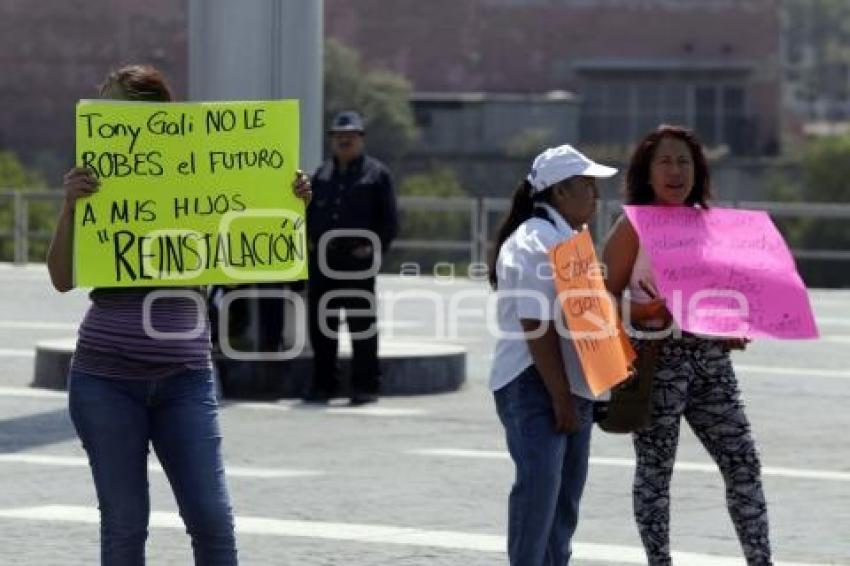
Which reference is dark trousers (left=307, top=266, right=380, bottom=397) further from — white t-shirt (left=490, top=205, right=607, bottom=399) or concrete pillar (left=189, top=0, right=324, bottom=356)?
white t-shirt (left=490, top=205, right=607, bottom=399)

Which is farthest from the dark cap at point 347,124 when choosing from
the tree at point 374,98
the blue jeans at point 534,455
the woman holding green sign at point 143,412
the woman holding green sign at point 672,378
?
the tree at point 374,98

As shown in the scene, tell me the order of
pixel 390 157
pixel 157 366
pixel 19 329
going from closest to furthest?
pixel 157 366 < pixel 19 329 < pixel 390 157

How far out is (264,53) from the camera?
15.9 m

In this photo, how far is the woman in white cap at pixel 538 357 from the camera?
25.2 ft

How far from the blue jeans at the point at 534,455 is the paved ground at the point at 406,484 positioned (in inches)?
66.6

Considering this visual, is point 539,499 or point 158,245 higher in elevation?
point 158,245

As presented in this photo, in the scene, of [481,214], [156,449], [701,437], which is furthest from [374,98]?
[156,449]

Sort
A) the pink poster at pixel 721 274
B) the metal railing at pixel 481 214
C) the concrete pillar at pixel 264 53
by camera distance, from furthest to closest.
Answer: the metal railing at pixel 481 214 → the concrete pillar at pixel 264 53 → the pink poster at pixel 721 274

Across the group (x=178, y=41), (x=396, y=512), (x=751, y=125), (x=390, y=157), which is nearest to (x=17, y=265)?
(x=396, y=512)

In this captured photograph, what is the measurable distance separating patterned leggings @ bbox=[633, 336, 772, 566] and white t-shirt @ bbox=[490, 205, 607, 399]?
80 cm

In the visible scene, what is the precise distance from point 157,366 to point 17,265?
75.5ft

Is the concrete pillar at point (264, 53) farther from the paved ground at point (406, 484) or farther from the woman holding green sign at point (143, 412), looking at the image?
the woman holding green sign at point (143, 412)

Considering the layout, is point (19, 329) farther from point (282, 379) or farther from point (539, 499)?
point (539, 499)

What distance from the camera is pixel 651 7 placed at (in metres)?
91.5
